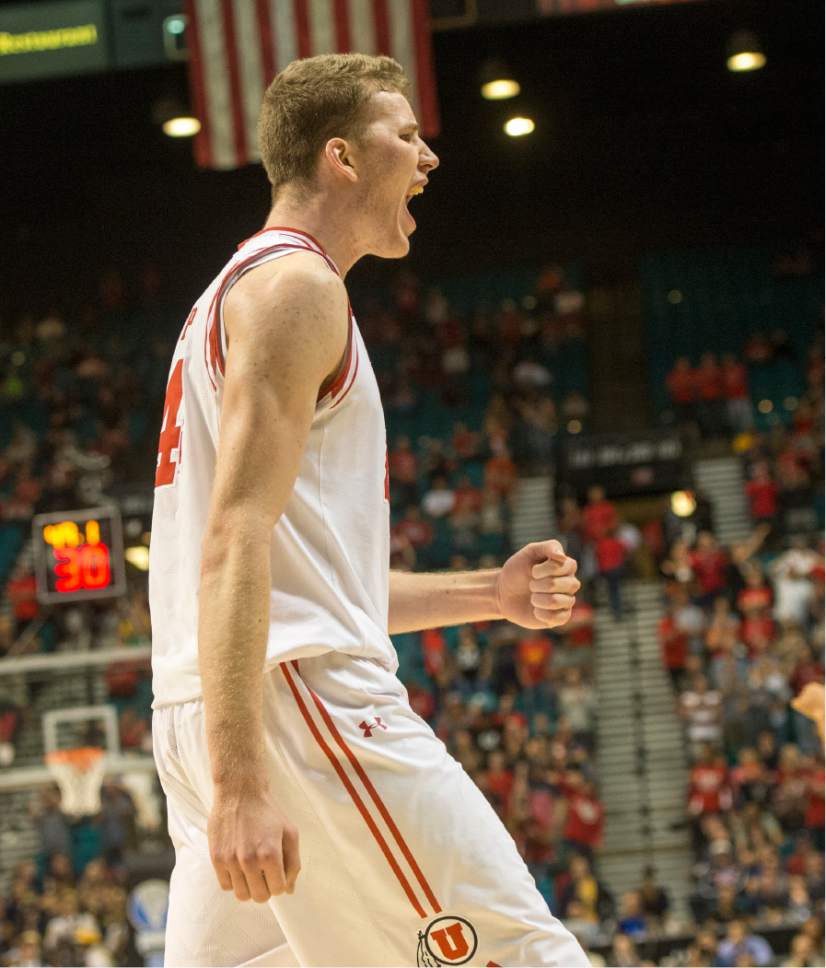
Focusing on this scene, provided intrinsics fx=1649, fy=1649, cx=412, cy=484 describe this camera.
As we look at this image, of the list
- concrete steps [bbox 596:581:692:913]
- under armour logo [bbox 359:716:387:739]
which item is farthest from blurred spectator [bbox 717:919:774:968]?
under armour logo [bbox 359:716:387:739]

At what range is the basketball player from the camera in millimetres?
2582

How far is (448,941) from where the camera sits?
269 centimetres

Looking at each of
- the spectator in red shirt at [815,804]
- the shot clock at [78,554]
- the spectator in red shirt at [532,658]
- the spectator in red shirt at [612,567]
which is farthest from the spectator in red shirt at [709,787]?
the shot clock at [78,554]

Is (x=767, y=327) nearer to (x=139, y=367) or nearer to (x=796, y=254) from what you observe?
(x=796, y=254)

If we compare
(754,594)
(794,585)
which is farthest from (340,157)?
(754,594)

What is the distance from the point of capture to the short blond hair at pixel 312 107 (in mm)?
3029

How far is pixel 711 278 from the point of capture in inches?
978

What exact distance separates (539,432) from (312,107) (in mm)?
19660

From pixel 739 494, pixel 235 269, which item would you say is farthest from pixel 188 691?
pixel 739 494

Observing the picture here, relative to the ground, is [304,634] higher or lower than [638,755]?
higher

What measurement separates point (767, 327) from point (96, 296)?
10.6 metres

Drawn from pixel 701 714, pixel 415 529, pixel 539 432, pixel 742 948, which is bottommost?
pixel 742 948

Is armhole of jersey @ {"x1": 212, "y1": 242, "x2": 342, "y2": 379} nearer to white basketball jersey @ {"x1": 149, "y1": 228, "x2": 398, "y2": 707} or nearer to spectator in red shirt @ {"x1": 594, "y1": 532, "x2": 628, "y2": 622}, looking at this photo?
white basketball jersey @ {"x1": 149, "y1": 228, "x2": 398, "y2": 707}

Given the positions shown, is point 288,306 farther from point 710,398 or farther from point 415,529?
point 710,398
